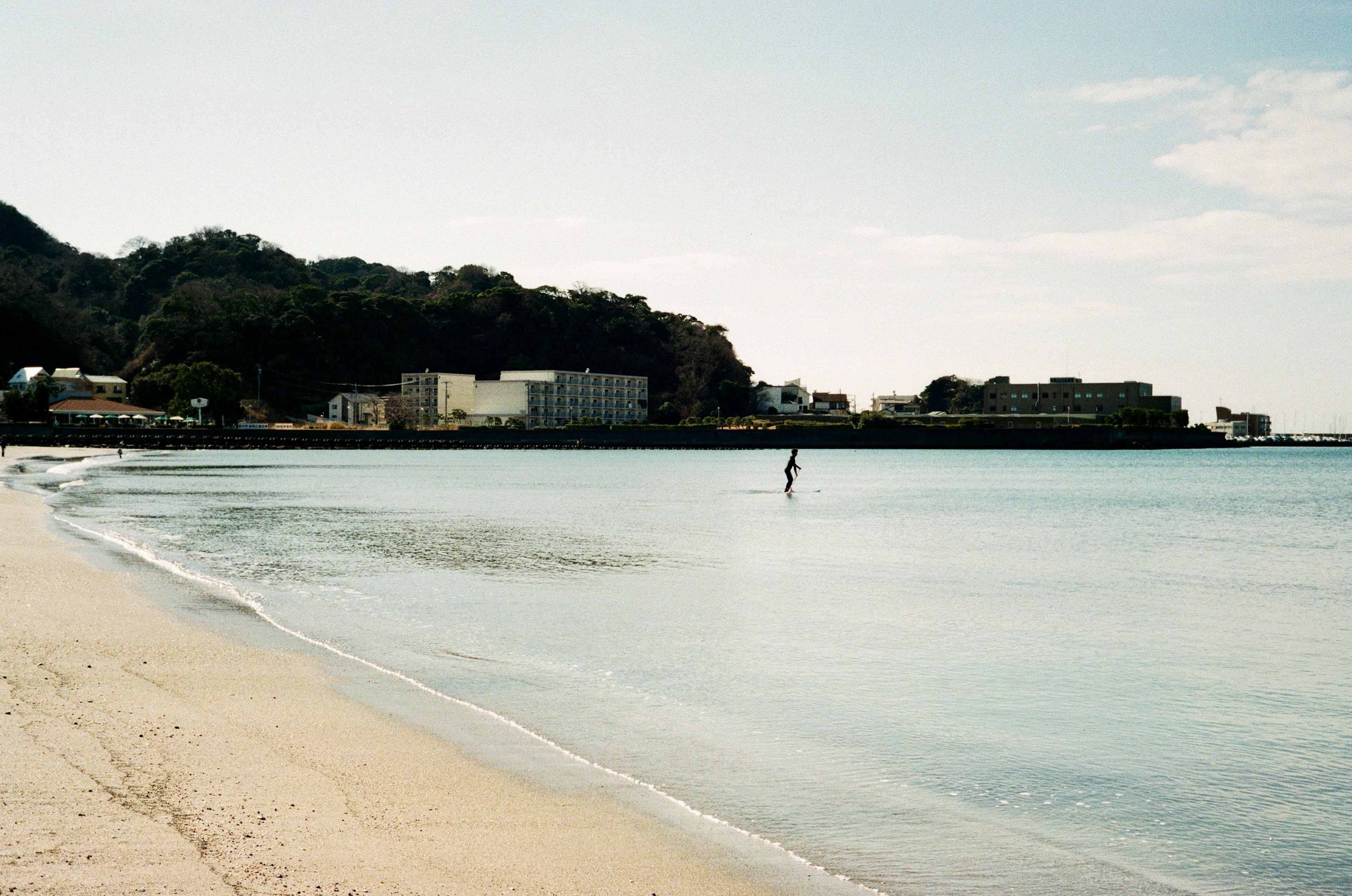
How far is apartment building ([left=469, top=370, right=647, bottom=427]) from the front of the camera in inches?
6078

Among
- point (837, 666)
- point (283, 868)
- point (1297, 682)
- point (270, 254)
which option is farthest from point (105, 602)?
point (270, 254)

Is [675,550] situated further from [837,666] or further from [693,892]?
[693,892]

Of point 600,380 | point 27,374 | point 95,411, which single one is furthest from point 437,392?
point 27,374

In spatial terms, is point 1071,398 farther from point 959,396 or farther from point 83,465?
point 83,465

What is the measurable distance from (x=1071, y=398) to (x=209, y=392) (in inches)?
4842

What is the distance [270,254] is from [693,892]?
20120 centimetres

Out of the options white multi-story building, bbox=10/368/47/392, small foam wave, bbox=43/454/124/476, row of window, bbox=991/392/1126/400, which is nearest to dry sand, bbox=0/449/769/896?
small foam wave, bbox=43/454/124/476

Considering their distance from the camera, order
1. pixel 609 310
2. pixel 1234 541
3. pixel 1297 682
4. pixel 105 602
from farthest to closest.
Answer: pixel 609 310 → pixel 1234 541 → pixel 105 602 → pixel 1297 682

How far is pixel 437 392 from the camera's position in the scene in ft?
502

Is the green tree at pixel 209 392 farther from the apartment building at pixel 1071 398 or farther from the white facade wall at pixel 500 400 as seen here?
the apartment building at pixel 1071 398

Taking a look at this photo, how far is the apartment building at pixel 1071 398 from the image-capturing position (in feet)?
529

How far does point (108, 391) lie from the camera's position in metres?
130

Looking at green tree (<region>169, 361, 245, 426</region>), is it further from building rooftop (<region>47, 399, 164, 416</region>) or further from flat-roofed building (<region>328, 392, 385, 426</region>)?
flat-roofed building (<region>328, 392, 385, 426</region>)

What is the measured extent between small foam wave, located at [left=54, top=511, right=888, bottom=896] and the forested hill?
419ft
